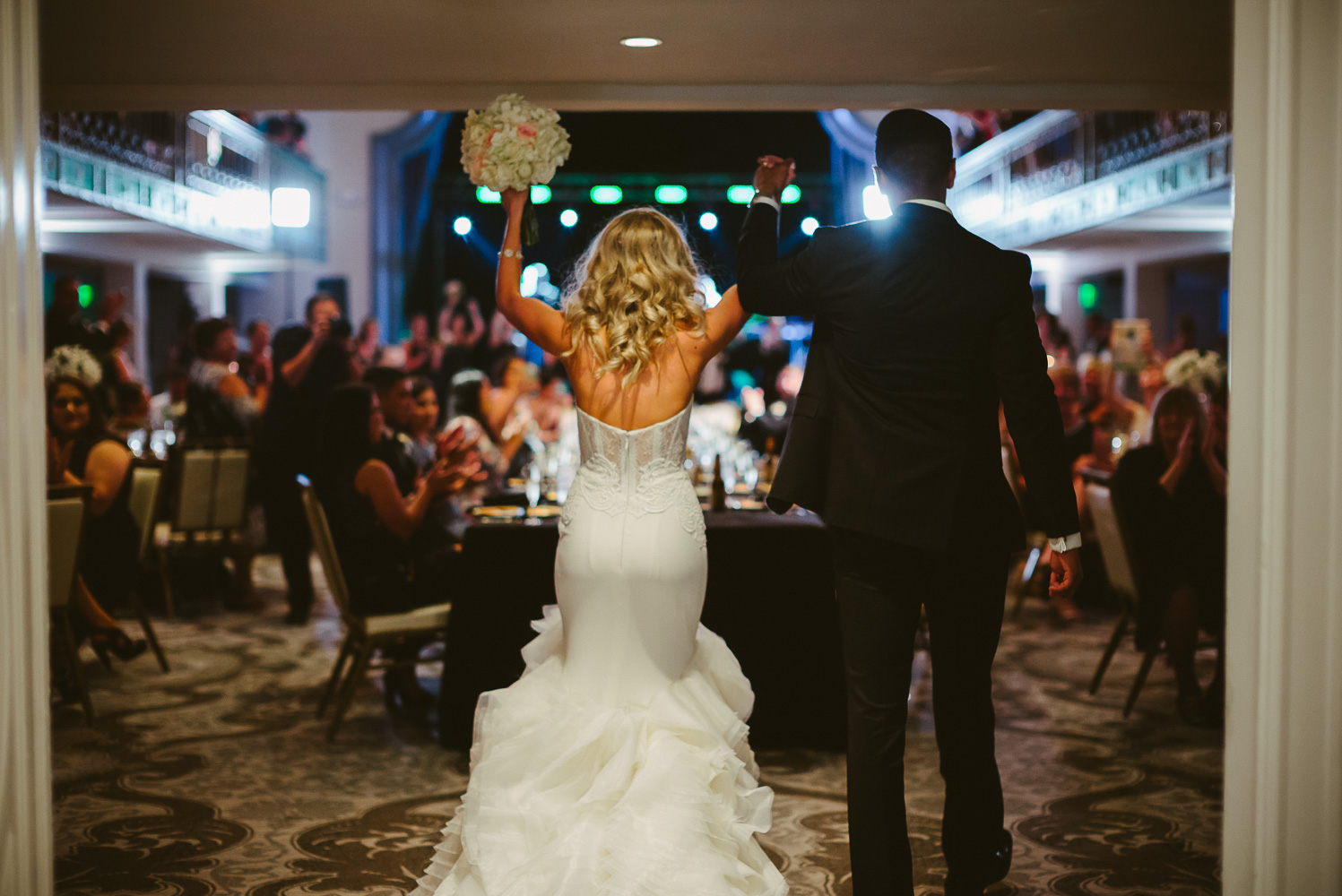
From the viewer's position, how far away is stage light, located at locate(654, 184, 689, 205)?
551 inches

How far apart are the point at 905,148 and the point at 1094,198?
9.85m

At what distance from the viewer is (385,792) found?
4.00 meters

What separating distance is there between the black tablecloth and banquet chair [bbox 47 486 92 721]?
1566 millimetres

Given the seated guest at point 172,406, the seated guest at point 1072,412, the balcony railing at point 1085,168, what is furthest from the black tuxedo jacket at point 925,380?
the seated guest at point 172,406

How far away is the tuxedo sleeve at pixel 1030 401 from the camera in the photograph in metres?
2.60

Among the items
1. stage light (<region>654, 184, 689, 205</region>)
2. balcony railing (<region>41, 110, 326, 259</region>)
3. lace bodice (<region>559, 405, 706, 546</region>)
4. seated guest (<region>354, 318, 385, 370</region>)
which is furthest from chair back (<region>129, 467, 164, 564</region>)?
stage light (<region>654, 184, 689, 205</region>)

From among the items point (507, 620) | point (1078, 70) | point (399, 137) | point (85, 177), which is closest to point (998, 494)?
point (1078, 70)

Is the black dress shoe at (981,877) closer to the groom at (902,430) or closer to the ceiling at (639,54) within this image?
the groom at (902,430)

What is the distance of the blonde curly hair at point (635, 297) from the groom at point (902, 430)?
239 mm

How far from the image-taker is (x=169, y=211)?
11883mm

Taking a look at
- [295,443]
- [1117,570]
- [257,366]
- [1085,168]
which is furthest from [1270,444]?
[1085,168]

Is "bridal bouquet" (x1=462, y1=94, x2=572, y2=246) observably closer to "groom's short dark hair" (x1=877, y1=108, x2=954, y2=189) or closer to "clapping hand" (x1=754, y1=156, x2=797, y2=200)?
"clapping hand" (x1=754, y1=156, x2=797, y2=200)

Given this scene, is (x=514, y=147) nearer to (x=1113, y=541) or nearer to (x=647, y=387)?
(x=647, y=387)

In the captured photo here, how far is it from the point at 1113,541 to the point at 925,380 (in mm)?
2723
